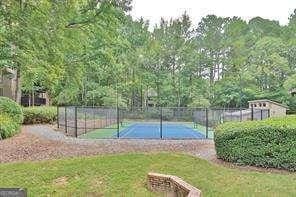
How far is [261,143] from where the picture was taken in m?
11.9

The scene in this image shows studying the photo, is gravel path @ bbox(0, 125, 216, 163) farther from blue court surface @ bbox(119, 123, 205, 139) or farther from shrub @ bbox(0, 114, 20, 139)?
blue court surface @ bbox(119, 123, 205, 139)

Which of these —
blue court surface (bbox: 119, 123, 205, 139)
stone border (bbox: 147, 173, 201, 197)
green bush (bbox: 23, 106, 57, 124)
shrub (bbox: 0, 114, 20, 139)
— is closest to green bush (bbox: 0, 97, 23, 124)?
shrub (bbox: 0, 114, 20, 139)

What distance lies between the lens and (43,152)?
14453 millimetres

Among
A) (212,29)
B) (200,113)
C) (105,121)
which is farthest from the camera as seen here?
(212,29)

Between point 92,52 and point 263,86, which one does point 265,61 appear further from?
point 92,52

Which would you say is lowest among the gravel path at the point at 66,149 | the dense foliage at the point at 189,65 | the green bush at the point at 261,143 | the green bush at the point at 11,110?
the gravel path at the point at 66,149

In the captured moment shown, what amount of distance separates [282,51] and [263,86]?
4.00 meters

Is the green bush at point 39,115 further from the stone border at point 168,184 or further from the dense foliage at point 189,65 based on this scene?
the stone border at point 168,184

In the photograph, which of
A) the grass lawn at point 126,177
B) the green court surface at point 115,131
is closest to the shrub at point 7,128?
the green court surface at point 115,131

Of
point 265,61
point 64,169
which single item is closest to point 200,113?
point 64,169

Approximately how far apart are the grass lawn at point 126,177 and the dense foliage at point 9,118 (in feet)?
25.2

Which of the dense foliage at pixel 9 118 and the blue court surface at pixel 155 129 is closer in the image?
the dense foliage at pixel 9 118

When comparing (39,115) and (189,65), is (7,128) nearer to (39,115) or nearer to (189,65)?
(39,115)

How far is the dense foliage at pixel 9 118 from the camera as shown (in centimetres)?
1898
